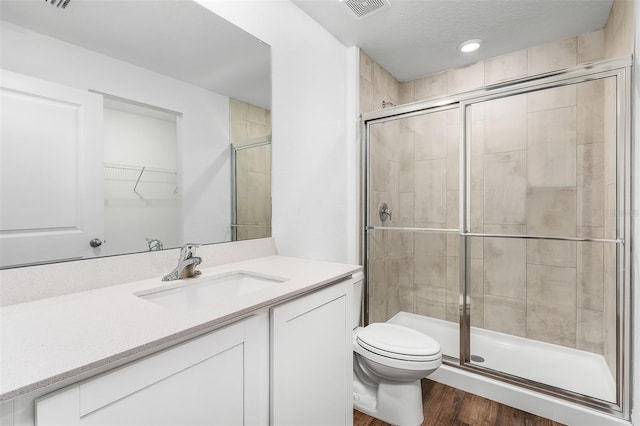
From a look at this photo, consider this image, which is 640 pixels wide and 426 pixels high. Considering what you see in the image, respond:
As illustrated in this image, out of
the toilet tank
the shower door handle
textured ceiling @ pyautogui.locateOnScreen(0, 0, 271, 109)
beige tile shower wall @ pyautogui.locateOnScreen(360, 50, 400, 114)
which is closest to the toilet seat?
the toilet tank

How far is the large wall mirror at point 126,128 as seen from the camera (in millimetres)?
912


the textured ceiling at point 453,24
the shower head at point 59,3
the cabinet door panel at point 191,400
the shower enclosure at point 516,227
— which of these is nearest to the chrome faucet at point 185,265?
the cabinet door panel at point 191,400

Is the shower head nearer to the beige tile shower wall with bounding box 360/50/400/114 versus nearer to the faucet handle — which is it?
the faucet handle

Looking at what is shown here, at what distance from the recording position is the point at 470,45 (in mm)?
2217

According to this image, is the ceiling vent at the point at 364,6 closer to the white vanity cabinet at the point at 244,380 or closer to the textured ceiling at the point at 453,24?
the textured ceiling at the point at 453,24

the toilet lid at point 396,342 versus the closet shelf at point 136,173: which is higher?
the closet shelf at point 136,173

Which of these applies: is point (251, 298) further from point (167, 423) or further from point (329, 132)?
point (329, 132)

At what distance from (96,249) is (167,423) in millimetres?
665

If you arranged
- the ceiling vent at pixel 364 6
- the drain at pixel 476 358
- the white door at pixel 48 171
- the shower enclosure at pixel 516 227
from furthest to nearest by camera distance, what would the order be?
the drain at pixel 476 358
the ceiling vent at pixel 364 6
the shower enclosure at pixel 516 227
the white door at pixel 48 171

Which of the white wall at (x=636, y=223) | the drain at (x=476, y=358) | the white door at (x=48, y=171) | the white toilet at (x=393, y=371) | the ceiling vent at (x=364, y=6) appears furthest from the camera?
the drain at (x=476, y=358)

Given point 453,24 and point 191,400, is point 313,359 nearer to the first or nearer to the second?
point 191,400

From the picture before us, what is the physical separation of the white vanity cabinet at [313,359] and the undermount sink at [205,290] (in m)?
0.17

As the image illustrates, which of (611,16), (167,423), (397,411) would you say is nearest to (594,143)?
(611,16)

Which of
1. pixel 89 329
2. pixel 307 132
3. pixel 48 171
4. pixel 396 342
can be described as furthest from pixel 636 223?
pixel 48 171
